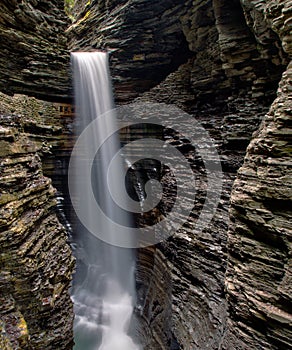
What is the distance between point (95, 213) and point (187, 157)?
5957mm

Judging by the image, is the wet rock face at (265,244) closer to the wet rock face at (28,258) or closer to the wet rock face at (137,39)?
the wet rock face at (28,258)

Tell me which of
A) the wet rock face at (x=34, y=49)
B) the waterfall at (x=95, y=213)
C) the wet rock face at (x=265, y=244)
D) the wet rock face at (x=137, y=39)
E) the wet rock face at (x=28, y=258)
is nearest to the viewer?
the wet rock face at (x=265, y=244)

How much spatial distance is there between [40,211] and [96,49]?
10891mm

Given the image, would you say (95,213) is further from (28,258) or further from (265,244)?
(265,244)

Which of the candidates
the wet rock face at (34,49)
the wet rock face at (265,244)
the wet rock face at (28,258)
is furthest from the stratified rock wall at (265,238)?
the wet rock face at (34,49)

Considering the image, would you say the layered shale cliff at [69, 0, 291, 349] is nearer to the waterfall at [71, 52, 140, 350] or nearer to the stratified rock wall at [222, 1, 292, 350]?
the stratified rock wall at [222, 1, 292, 350]

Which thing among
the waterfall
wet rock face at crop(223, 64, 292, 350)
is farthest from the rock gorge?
the waterfall

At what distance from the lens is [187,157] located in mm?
9797

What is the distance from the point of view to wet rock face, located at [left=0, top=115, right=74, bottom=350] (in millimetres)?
4793

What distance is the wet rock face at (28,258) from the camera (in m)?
4.79

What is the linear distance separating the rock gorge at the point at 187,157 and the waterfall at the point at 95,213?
85 centimetres

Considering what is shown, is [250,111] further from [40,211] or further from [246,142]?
[40,211]

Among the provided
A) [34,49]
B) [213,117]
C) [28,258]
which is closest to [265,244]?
[28,258]

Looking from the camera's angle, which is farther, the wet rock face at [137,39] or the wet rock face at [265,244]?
the wet rock face at [137,39]
